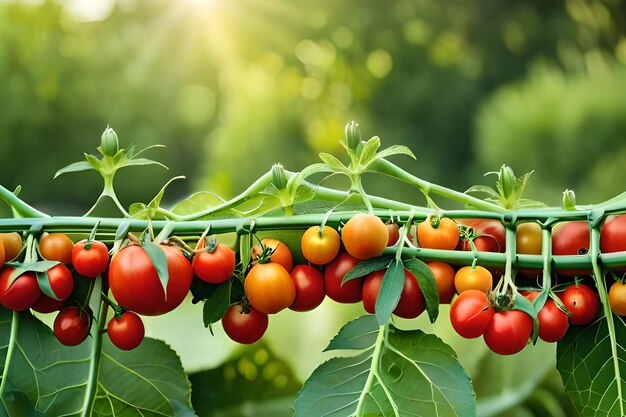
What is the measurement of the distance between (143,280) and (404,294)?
0.14 metres

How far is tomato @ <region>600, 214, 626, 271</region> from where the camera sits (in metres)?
0.40

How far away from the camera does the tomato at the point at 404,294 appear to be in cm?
39

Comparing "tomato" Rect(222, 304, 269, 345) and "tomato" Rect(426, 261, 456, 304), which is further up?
"tomato" Rect(426, 261, 456, 304)

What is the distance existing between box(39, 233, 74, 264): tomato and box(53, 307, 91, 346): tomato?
1.2 inches

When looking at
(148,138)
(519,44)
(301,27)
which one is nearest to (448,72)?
(519,44)

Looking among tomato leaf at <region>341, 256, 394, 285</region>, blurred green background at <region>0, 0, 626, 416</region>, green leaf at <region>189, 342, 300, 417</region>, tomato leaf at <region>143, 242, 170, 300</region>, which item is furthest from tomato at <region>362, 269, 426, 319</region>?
blurred green background at <region>0, 0, 626, 416</region>

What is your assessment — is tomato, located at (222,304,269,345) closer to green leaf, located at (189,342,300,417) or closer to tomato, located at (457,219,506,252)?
tomato, located at (457,219,506,252)

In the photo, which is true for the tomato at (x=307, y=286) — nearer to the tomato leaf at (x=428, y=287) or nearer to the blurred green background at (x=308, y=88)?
the tomato leaf at (x=428, y=287)

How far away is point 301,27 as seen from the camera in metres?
6.81

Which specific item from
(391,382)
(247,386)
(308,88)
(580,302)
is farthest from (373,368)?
(308,88)

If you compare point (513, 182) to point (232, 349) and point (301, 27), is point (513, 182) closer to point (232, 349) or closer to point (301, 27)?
point (232, 349)

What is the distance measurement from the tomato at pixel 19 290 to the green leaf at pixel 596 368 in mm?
300

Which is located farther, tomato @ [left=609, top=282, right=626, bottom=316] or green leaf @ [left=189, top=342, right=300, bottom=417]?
green leaf @ [left=189, top=342, right=300, bottom=417]

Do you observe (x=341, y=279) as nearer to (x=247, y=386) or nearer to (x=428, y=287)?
(x=428, y=287)
